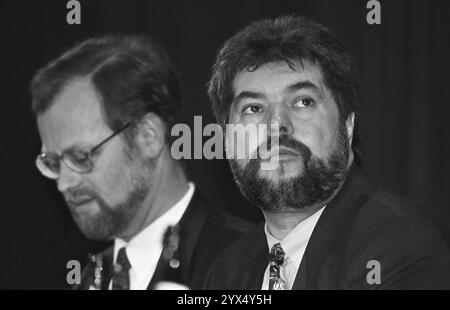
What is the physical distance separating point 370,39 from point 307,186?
51 centimetres

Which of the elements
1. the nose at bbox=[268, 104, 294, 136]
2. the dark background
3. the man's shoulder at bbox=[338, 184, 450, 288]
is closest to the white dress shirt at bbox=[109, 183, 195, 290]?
the dark background

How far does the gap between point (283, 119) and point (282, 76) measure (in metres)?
0.12

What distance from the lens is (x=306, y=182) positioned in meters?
1.97

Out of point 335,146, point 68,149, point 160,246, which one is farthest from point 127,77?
point 335,146

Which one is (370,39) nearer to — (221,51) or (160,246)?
(221,51)

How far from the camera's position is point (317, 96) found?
1.98m

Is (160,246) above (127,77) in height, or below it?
below

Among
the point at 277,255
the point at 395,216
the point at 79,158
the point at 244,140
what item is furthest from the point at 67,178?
the point at 395,216

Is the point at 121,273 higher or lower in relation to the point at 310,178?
lower

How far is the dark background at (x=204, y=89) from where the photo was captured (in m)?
2.09

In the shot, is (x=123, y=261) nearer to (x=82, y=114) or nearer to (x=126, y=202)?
(x=126, y=202)

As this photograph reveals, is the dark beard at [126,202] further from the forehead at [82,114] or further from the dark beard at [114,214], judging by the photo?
the forehead at [82,114]

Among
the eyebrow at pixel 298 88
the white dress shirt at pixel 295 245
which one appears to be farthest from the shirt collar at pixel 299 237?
the eyebrow at pixel 298 88

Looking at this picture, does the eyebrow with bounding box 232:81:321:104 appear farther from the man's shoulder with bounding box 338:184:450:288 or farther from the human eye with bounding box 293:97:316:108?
the man's shoulder with bounding box 338:184:450:288
